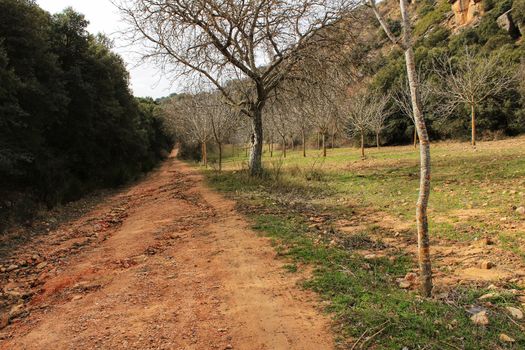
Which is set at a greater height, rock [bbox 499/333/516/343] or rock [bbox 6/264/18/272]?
rock [bbox 499/333/516/343]

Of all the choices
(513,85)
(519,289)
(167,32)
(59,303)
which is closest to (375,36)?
(167,32)

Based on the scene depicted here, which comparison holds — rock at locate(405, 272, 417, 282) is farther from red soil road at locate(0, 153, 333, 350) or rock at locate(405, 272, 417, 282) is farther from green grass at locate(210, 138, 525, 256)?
green grass at locate(210, 138, 525, 256)

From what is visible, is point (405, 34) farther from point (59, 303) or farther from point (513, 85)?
point (513, 85)

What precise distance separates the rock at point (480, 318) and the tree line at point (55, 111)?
10145 mm

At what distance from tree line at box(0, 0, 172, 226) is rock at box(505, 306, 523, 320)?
1038 centimetres

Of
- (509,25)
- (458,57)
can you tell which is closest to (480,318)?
(458,57)

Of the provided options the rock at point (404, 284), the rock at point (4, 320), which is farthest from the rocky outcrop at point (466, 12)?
the rock at point (4, 320)

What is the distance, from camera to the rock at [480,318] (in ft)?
9.59

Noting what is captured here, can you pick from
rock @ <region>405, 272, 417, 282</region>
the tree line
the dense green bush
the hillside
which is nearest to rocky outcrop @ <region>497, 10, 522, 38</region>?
the hillside

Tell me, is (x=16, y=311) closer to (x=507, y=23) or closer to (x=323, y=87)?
(x=323, y=87)

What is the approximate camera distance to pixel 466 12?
53562 mm

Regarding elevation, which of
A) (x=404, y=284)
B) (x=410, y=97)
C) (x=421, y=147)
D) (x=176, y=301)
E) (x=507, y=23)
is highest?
(x=507, y=23)

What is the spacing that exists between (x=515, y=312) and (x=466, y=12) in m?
63.2

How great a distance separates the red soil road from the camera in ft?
10.4
